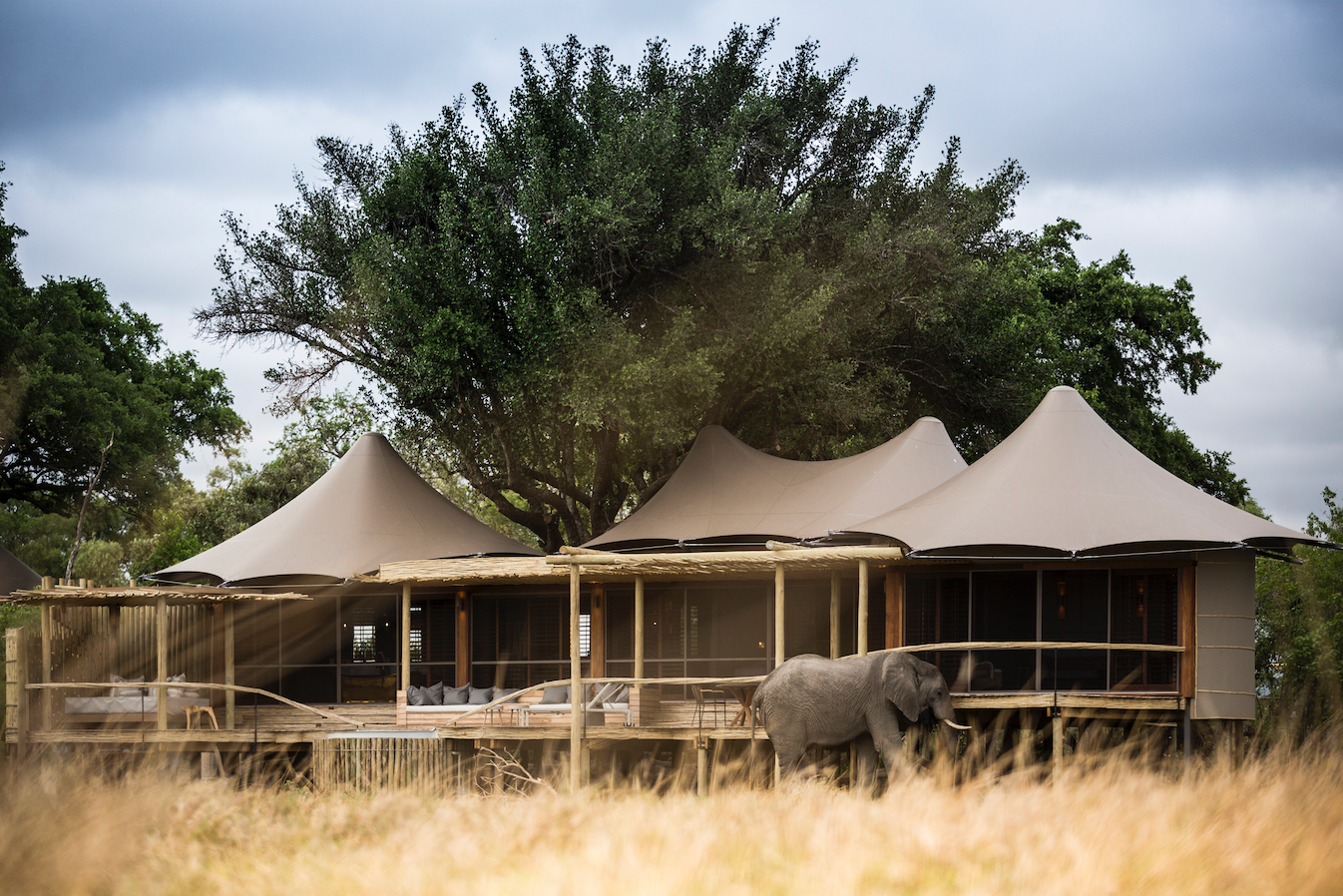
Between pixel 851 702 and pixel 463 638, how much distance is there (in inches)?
331

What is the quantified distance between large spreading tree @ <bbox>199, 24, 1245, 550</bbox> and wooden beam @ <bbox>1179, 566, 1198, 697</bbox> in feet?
26.1

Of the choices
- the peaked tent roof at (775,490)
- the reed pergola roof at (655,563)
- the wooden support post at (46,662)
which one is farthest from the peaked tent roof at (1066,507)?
the wooden support post at (46,662)

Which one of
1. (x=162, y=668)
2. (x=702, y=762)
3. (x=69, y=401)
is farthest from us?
(x=69, y=401)

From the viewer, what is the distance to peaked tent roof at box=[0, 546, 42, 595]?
25092mm

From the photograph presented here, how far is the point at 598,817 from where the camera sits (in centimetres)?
737

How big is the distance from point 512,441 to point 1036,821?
1778 centimetres

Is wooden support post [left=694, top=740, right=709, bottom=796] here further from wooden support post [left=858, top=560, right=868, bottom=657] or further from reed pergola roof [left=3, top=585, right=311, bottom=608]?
reed pergola roof [left=3, top=585, right=311, bottom=608]

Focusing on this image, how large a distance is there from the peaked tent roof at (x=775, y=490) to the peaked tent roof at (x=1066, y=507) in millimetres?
2313

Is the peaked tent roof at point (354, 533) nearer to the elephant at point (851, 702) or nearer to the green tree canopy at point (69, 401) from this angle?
the green tree canopy at point (69, 401)

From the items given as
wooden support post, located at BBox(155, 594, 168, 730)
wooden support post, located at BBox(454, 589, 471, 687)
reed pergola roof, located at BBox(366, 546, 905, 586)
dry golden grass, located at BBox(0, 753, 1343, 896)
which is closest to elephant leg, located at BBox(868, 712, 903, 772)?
reed pergola roof, located at BBox(366, 546, 905, 586)

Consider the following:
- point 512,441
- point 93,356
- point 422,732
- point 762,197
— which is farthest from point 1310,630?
point 93,356

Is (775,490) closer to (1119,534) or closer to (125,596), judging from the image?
(1119,534)

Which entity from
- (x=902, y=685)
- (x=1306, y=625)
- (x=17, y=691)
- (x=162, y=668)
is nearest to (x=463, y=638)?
(x=162, y=668)

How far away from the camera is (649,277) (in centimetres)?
2220
